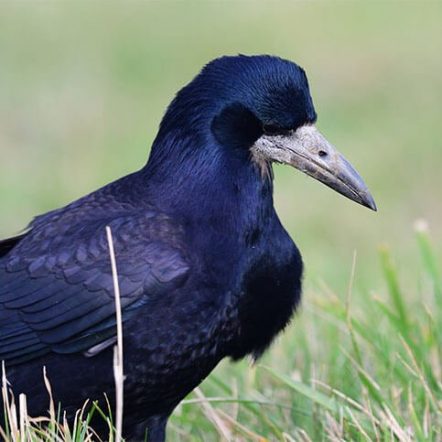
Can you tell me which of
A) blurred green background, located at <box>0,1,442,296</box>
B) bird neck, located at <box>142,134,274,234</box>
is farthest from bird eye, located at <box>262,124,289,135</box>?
blurred green background, located at <box>0,1,442,296</box>

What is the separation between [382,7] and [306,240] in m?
4.43

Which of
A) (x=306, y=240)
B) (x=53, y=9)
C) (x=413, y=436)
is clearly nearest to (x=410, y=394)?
(x=413, y=436)

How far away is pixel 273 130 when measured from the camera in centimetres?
404

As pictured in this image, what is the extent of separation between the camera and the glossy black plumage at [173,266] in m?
3.84

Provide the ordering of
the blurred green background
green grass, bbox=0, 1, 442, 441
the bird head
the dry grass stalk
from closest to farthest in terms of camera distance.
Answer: the dry grass stalk
the bird head
green grass, bbox=0, 1, 442, 441
the blurred green background

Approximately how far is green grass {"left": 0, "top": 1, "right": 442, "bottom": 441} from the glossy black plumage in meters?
0.27

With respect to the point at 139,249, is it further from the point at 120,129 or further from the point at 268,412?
the point at 120,129

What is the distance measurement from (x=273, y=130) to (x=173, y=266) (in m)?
0.54

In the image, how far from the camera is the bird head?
3992 mm

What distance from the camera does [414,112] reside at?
30.5 feet

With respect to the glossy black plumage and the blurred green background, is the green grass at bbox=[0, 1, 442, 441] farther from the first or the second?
the glossy black plumage

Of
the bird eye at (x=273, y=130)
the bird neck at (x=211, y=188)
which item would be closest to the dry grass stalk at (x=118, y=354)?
the bird neck at (x=211, y=188)

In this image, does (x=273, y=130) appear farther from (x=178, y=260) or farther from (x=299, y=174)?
(x=299, y=174)

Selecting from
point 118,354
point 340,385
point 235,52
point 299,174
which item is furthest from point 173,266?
point 235,52
